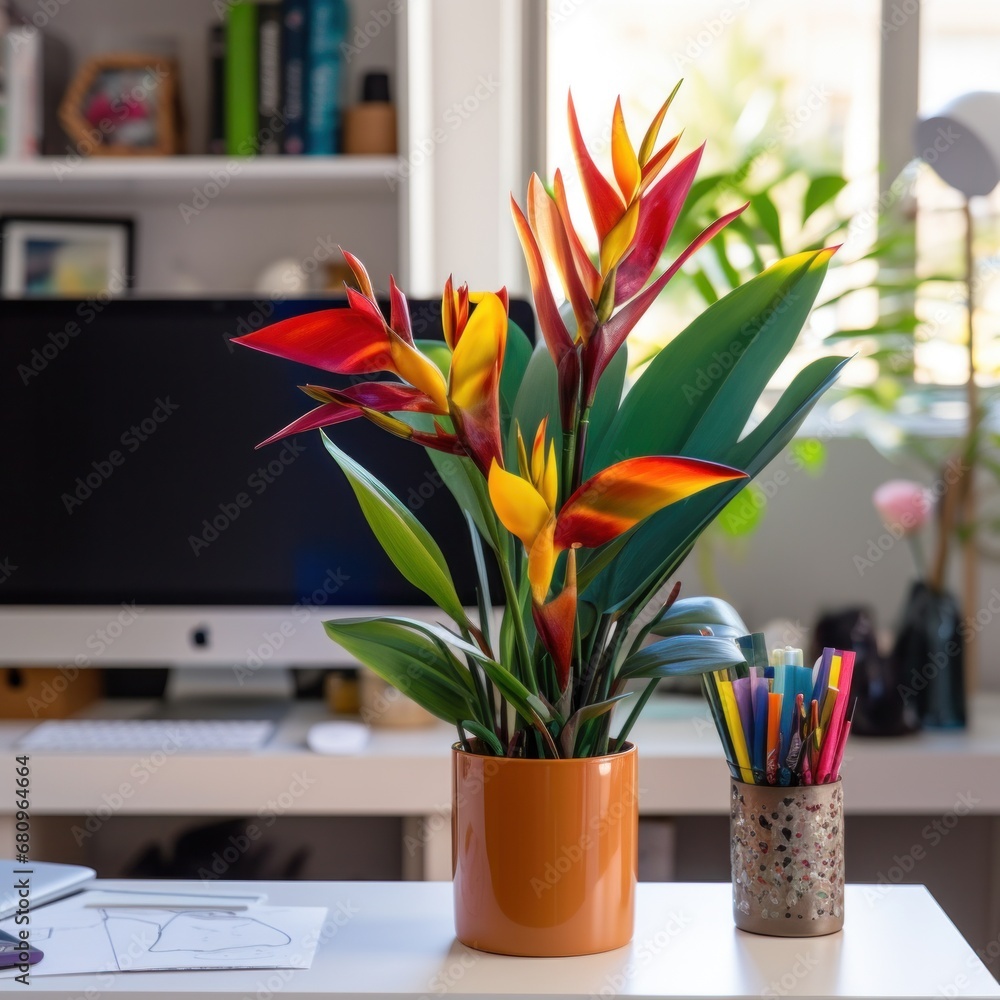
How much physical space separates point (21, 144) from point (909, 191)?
1.47 meters

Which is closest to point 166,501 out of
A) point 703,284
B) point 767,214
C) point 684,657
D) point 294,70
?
point 294,70

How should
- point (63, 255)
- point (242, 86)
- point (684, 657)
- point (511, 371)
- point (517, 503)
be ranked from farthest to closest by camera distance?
point (63, 255) → point (242, 86) → point (511, 371) → point (684, 657) → point (517, 503)

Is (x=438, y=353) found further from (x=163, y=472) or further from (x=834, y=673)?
(x=163, y=472)

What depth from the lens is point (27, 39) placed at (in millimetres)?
1820

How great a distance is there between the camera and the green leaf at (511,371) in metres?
0.83

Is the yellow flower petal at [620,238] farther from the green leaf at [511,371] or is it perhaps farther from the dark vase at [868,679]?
the dark vase at [868,679]

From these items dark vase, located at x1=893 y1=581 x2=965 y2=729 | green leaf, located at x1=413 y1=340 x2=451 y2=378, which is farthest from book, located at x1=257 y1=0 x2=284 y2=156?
dark vase, located at x1=893 y1=581 x2=965 y2=729

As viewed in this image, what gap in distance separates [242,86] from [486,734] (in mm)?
1379

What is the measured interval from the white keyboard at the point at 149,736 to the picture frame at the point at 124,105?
2.91ft

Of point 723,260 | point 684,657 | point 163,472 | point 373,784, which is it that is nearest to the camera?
point 684,657

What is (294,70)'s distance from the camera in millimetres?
1805

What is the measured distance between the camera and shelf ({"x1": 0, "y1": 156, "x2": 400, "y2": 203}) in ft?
5.82

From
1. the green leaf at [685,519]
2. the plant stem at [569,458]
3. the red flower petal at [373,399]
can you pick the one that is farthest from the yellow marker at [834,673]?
the red flower petal at [373,399]

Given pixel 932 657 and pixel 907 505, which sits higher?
pixel 907 505
